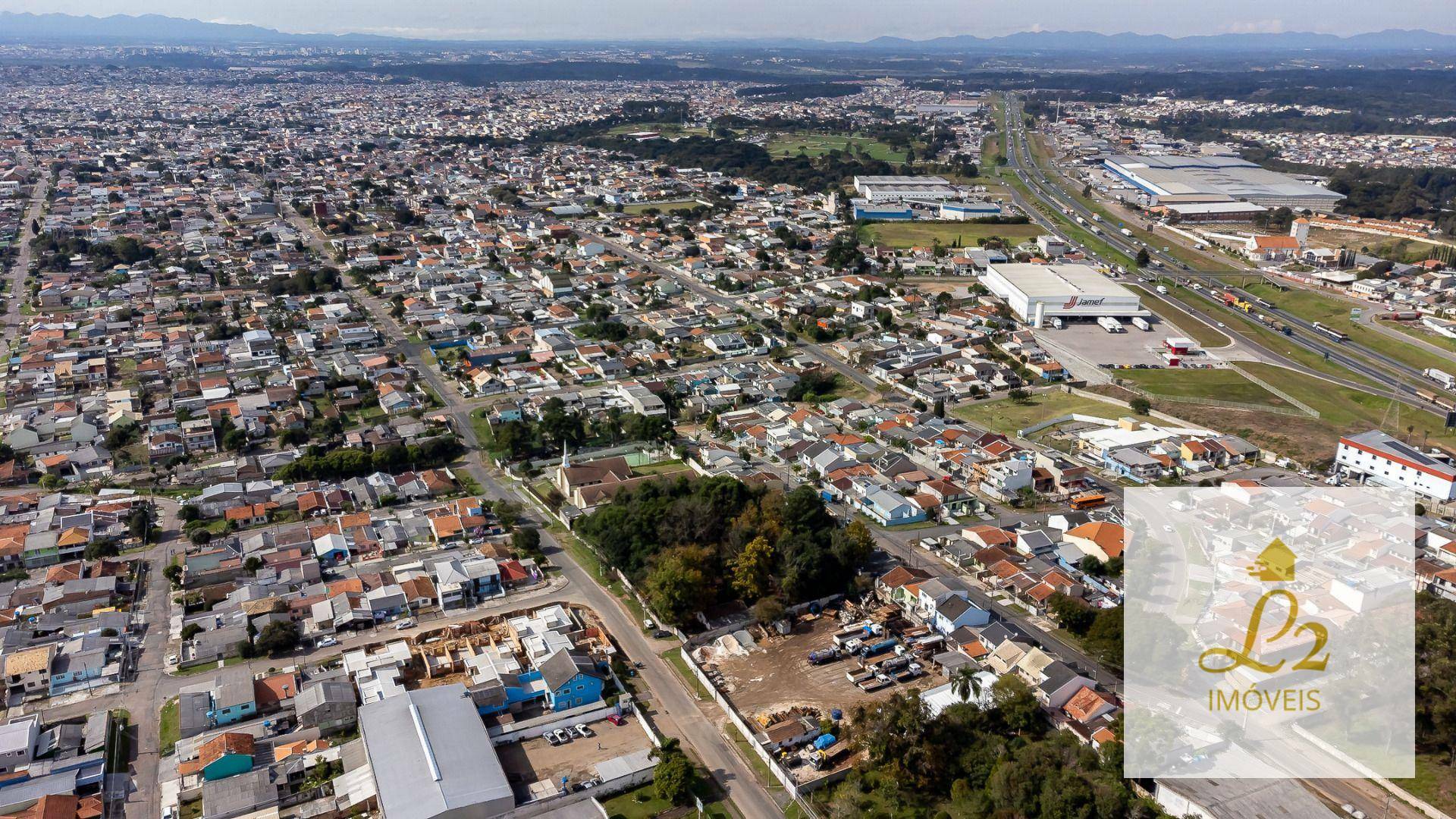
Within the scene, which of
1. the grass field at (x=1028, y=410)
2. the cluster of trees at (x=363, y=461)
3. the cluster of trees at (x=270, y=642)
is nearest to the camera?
the cluster of trees at (x=270, y=642)

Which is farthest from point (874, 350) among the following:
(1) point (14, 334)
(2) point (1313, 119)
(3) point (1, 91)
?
(3) point (1, 91)

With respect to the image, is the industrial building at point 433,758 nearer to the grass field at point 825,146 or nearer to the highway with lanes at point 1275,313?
the highway with lanes at point 1275,313

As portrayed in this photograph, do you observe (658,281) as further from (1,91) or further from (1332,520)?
(1,91)

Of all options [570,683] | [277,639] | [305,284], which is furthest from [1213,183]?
[277,639]

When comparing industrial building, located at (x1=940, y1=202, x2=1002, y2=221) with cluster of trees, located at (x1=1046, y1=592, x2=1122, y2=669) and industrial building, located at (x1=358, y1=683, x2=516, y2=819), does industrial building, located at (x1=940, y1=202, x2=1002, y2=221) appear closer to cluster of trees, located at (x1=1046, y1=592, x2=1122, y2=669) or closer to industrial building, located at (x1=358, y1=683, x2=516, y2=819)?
cluster of trees, located at (x1=1046, y1=592, x2=1122, y2=669)

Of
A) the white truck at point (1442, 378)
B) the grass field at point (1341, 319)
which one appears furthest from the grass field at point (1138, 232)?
the white truck at point (1442, 378)

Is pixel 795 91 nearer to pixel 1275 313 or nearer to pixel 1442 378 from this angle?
pixel 1275 313

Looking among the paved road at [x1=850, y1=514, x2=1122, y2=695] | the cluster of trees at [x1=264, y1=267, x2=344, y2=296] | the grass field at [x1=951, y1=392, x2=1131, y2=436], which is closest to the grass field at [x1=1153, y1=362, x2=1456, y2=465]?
the grass field at [x1=951, y1=392, x2=1131, y2=436]

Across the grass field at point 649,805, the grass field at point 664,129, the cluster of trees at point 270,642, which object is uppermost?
the grass field at point 664,129
